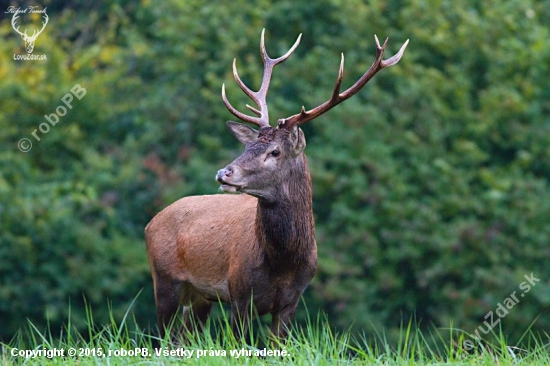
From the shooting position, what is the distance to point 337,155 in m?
13.8

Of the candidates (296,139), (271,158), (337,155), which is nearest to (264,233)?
(271,158)

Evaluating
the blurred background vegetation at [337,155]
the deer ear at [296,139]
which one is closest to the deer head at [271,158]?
the deer ear at [296,139]

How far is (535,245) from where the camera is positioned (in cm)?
1343

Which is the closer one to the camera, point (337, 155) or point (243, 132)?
point (243, 132)

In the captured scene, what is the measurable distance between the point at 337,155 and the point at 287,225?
25.2 feet

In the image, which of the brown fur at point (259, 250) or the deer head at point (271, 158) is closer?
the deer head at point (271, 158)

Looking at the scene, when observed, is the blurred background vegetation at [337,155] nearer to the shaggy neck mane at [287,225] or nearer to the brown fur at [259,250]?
the brown fur at [259,250]

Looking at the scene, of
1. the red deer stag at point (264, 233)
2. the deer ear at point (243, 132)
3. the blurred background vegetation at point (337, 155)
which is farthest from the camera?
the blurred background vegetation at point (337, 155)

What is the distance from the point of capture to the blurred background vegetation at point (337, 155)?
13102 millimetres

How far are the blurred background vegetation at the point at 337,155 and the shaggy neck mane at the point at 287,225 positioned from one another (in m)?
6.68

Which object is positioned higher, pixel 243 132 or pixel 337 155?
pixel 243 132

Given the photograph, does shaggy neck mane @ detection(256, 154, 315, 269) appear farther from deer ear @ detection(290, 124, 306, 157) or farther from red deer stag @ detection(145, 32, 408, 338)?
deer ear @ detection(290, 124, 306, 157)

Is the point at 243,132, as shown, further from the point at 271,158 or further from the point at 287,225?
the point at 287,225

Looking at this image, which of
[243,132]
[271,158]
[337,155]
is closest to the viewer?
[271,158]
